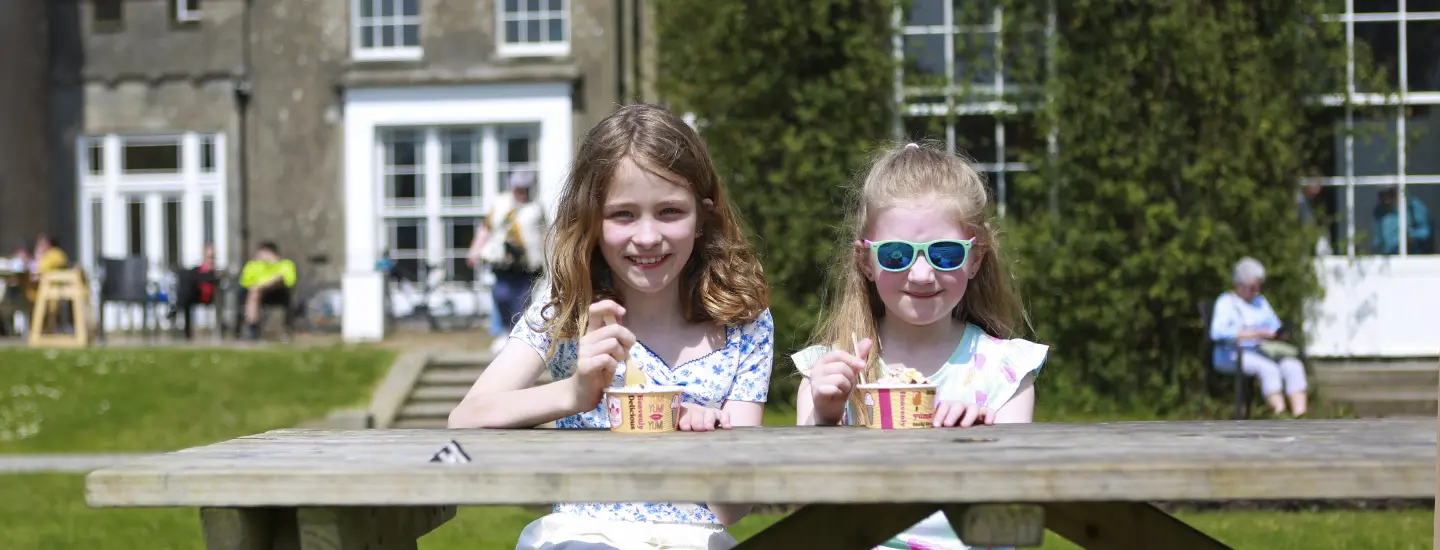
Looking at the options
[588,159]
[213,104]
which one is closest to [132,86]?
[213,104]

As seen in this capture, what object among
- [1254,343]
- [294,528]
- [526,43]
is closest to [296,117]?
[526,43]

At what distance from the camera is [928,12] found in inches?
451

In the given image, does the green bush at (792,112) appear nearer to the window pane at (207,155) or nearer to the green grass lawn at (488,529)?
the green grass lawn at (488,529)

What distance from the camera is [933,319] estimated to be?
3.10m

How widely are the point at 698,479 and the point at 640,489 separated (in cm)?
8

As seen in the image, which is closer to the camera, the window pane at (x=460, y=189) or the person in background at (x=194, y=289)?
the person in background at (x=194, y=289)

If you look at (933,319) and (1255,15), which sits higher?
(1255,15)

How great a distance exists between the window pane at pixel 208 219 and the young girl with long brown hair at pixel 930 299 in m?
18.6

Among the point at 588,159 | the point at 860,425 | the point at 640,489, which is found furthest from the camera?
the point at 588,159

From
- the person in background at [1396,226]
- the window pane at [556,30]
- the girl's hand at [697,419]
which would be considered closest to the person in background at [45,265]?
the window pane at [556,30]

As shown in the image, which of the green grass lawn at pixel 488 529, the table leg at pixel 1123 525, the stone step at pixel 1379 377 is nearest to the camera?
the table leg at pixel 1123 525

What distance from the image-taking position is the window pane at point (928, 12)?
11.4m

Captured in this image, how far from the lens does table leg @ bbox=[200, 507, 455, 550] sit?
2.06 meters

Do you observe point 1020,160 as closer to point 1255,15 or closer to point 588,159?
point 1255,15
